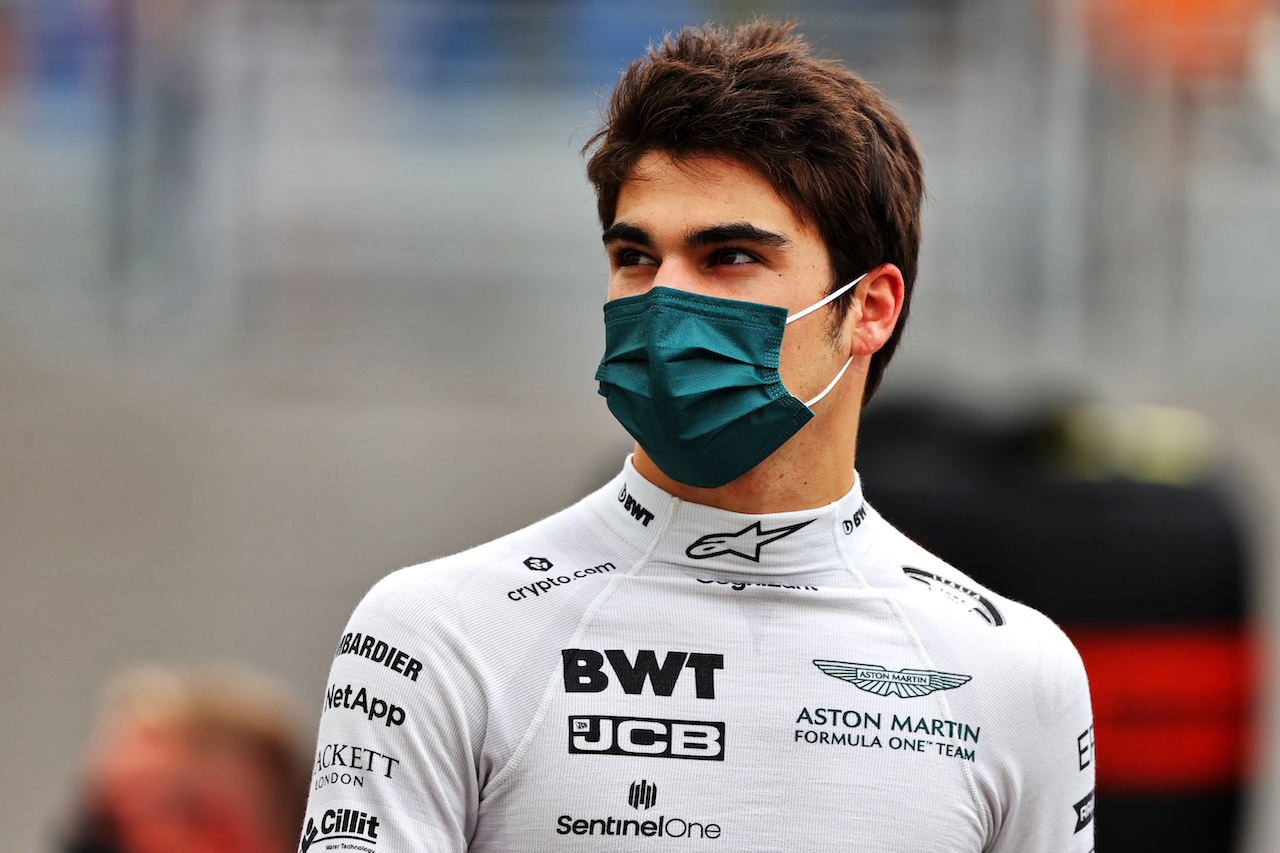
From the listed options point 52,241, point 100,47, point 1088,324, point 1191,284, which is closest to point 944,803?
point 1088,324

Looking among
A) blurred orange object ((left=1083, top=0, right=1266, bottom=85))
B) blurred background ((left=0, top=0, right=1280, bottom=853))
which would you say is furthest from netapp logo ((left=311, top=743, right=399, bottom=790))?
blurred orange object ((left=1083, top=0, right=1266, bottom=85))

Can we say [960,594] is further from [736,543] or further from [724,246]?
[724,246]

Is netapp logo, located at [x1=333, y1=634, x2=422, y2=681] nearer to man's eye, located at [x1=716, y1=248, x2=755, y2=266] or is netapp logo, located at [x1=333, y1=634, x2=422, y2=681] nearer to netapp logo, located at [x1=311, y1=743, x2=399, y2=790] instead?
netapp logo, located at [x1=311, y1=743, x2=399, y2=790]

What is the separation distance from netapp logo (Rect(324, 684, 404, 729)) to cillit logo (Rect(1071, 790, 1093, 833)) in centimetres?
96

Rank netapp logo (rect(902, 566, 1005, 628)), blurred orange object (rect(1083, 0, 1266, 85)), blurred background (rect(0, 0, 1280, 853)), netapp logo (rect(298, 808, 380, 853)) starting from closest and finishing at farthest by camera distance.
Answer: netapp logo (rect(298, 808, 380, 853)) → netapp logo (rect(902, 566, 1005, 628)) → blurred background (rect(0, 0, 1280, 853)) → blurred orange object (rect(1083, 0, 1266, 85))

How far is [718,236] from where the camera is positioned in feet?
6.06

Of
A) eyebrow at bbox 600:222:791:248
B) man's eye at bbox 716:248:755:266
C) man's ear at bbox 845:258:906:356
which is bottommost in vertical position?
man's ear at bbox 845:258:906:356

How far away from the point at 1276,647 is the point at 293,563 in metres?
4.00

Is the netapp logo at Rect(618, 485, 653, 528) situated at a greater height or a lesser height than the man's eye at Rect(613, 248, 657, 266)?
lesser

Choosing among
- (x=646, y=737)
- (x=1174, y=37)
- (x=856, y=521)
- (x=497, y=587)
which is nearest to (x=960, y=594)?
(x=856, y=521)

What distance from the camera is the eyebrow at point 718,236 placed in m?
1.84

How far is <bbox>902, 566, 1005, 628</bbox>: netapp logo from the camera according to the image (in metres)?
1.99

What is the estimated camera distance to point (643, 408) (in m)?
1.92

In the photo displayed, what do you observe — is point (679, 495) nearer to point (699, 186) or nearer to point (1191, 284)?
point (699, 186)
